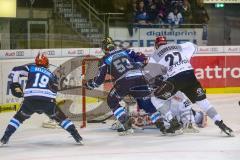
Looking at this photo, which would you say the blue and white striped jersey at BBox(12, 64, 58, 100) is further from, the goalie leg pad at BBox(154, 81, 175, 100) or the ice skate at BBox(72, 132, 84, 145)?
the goalie leg pad at BBox(154, 81, 175, 100)

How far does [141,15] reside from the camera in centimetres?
1625

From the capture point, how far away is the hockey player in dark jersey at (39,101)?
8.04 metres

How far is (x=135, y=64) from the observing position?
9.12m

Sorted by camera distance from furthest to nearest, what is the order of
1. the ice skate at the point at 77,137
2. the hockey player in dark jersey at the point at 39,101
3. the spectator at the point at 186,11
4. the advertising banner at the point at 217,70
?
the spectator at the point at 186,11 → the advertising banner at the point at 217,70 → the ice skate at the point at 77,137 → the hockey player in dark jersey at the point at 39,101

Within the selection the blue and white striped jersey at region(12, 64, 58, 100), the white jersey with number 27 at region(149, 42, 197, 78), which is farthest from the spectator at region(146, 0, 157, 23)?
the blue and white striped jersey at region(12, 64, 58, 100)

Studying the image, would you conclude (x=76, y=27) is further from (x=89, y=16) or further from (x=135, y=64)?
(x=135, y=64)

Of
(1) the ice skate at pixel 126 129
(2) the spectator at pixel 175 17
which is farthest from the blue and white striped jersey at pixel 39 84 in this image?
(2) the spectator at pixel 175 17

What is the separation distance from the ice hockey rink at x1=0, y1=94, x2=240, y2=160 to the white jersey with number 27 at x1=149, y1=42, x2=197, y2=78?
0.96 metres

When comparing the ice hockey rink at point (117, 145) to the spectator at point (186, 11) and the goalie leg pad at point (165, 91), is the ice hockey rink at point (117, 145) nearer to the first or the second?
the goalie leg pad at point (165, 91)

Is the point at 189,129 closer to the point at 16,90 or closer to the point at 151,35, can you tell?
the point at 16,90

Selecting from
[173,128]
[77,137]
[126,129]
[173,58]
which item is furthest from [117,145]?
[173,58]

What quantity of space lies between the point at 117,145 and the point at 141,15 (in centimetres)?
842

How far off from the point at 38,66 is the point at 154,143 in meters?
1.85

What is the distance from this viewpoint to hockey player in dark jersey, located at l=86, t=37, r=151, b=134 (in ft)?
29.3
